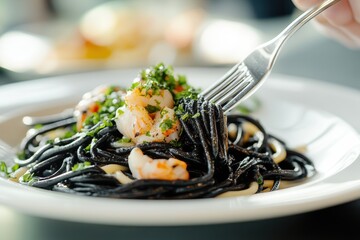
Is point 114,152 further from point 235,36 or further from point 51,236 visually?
point 235,36

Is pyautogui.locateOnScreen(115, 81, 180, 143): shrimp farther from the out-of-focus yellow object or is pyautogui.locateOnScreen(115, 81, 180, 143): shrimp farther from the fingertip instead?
the out-of-focus yellow object

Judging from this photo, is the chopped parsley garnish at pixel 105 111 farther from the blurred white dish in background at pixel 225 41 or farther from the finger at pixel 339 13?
the blurred white dish in background at pixel 225 41

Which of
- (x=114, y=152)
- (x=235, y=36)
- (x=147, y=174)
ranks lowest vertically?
(x=147, y=174)

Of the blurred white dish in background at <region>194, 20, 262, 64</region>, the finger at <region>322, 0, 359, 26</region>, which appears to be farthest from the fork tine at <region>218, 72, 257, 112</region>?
the blurred white dish in background at <region>194, 20, 262, 64</region>

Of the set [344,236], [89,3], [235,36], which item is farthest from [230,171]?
[89,3]

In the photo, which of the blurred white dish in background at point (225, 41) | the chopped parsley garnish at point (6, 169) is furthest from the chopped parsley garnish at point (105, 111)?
the blurred white dish in background at point (225, 41)

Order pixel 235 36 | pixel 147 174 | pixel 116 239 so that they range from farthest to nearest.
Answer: pixel 235 36 < pixel 147 174 < pixel 116 239
